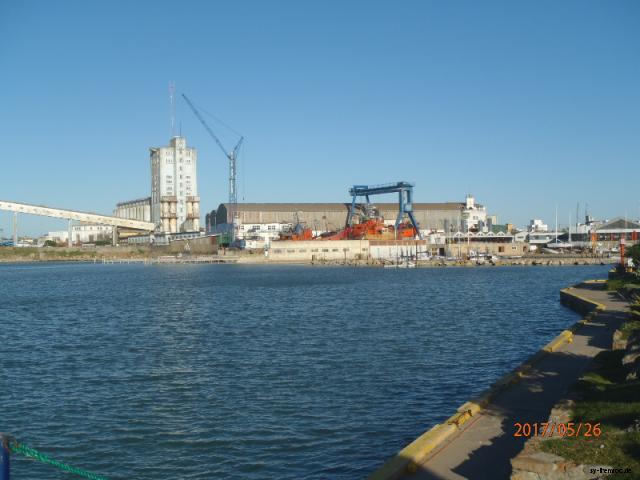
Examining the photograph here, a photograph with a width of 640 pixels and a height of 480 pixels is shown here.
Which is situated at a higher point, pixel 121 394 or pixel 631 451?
pixel 631 451

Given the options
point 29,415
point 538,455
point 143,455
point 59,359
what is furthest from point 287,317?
point 538,455

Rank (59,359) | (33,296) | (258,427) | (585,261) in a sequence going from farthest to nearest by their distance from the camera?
1. (585,261)
2. (33,296)
3. (59,359)
4. (258,427)

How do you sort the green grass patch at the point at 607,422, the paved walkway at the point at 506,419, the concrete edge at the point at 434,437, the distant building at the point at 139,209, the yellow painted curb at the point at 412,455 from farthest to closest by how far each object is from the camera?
the distant building at the point at 139,209 < the paved walkway at the point at 506,419 < the concrete edge at the point at 434,437 < the yellow painted curb at the point at 412,455 < the green grass patch at the point at 607,422

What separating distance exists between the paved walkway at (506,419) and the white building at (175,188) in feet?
469

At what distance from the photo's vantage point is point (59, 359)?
22766mm

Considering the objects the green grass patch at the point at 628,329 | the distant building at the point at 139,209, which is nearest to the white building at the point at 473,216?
the distant building at the point at 139,209

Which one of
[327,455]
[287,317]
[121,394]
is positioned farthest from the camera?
[287,317]

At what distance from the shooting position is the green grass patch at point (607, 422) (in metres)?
8.13

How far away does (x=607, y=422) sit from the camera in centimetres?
943

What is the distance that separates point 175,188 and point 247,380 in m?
148

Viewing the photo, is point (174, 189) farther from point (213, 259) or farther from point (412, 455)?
point (412, 455)

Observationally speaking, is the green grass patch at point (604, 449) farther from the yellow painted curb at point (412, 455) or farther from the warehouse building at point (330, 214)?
the warehouse building at point (330, 214)

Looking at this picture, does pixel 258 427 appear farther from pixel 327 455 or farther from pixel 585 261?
pixel 585 261

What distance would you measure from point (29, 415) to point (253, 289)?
Result: 4222 centimetres
